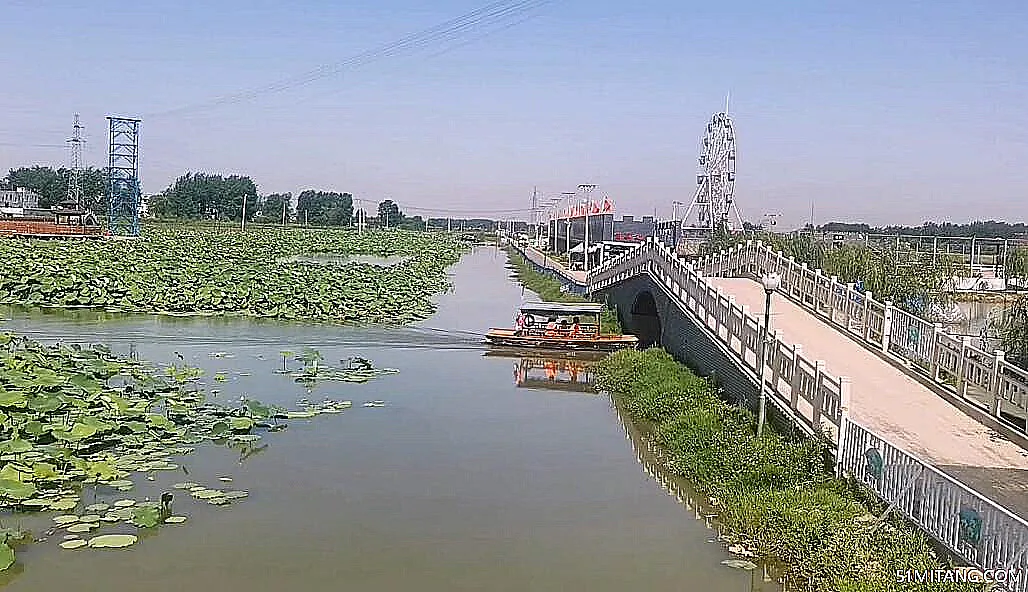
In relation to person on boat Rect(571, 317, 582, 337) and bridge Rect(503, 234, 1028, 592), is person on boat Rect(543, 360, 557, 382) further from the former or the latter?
bridge Rect(503, 234, 1028, 592)

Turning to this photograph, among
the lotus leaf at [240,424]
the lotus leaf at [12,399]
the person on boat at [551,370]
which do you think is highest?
the lotus leaf at [12,399]

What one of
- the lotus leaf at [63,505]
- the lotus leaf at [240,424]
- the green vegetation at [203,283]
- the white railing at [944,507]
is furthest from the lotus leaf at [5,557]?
the green vegetation at [203,283]

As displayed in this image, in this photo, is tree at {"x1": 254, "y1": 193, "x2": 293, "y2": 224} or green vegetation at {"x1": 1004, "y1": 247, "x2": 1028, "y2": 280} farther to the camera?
tree at {"x1": 254, "y1": 193, "x2": 293, "y2": 224}

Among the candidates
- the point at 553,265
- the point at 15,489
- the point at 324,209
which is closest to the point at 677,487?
the point at 15,489

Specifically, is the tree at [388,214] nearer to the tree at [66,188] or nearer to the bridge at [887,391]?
the tree at [66,188]

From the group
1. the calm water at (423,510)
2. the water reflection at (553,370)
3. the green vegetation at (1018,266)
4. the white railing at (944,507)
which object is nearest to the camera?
the white railing at (944,507)

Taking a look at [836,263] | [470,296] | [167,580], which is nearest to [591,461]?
[167,580]

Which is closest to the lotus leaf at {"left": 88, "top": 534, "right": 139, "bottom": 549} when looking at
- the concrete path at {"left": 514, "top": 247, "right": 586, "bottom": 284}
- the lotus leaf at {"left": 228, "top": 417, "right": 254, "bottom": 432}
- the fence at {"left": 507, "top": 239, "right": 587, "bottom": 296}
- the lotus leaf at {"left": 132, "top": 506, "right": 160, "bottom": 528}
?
the lotus leaf at {"left": 132, "top": 506, "right": 160, "bottom": 528}

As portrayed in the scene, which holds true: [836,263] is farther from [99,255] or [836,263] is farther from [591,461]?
[99,255]
